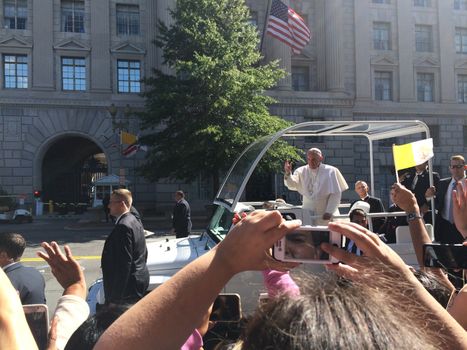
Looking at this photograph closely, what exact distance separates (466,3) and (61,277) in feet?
137

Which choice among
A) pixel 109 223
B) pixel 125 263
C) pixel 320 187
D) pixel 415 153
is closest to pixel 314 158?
pixel 320 187

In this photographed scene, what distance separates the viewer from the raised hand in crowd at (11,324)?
1120 mm

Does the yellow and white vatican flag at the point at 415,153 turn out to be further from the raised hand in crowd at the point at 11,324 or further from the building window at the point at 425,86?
the building window at the point at 425,86

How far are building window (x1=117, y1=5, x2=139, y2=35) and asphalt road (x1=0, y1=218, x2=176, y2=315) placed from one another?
46.9 feet

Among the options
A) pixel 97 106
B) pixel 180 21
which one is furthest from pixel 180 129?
pixel 97 106

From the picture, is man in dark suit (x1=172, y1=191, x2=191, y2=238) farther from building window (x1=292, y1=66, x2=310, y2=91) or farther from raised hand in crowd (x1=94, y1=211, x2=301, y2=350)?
building window (x1=292, y1=66, x2=310, y2=91)

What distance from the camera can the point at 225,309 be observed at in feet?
8.91

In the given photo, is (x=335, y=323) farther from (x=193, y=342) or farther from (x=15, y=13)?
(x=15, y=13)

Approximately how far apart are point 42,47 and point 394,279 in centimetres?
3206

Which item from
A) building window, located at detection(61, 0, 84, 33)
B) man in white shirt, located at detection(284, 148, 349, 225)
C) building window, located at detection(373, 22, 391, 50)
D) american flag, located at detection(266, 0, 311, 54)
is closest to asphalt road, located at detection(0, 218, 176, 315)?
man in white shirt, located at detection(284, 148, 349, 225)

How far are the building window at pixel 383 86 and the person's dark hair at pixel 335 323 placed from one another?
114ft

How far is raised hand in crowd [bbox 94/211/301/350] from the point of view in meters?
1.08

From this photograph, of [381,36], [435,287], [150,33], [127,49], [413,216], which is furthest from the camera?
[381,36]

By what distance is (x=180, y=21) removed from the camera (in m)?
22.2
